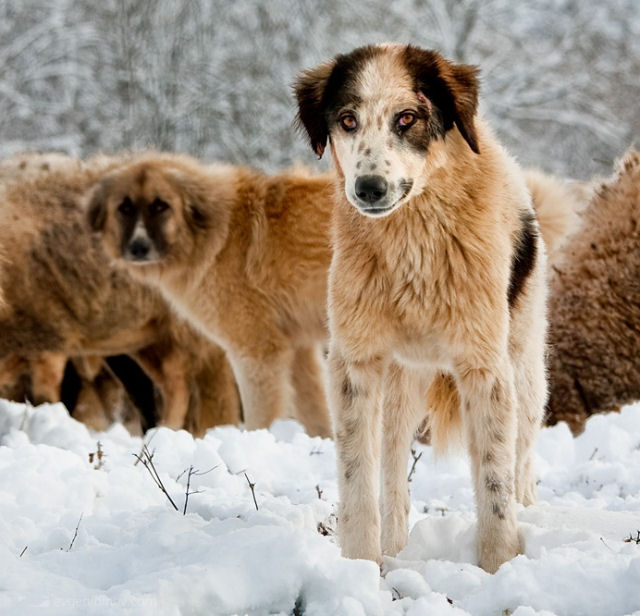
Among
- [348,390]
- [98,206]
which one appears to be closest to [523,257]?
[348,390]

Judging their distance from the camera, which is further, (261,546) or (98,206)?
(98,206)

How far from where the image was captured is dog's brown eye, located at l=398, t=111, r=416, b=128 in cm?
368

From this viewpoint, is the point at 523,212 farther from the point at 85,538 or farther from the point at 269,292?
the point at 269,292

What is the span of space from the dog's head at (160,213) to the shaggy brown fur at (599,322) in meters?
2.77

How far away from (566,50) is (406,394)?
21745mm

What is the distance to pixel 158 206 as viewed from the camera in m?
8.36

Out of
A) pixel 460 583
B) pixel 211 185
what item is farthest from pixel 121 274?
pixel 460 583

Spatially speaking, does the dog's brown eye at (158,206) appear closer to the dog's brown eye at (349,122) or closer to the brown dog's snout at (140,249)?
the brown dog's snout at (140,249)

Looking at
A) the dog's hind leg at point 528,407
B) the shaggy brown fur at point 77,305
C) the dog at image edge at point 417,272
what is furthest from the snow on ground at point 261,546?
the shaggy brown fur at point 77,305

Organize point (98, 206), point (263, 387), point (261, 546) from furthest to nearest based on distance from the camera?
point (98, 206), point (263, 387), point (261, 546)

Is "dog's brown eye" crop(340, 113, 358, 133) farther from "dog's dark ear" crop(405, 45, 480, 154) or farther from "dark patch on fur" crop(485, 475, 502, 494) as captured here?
"dark patch on fur" crop(485, 475, 502, 494)

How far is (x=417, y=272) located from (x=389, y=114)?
0.57 metres

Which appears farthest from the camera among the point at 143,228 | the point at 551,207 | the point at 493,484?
the point at 143,228

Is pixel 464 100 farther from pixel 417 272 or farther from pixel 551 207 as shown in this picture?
pixel 551 207
